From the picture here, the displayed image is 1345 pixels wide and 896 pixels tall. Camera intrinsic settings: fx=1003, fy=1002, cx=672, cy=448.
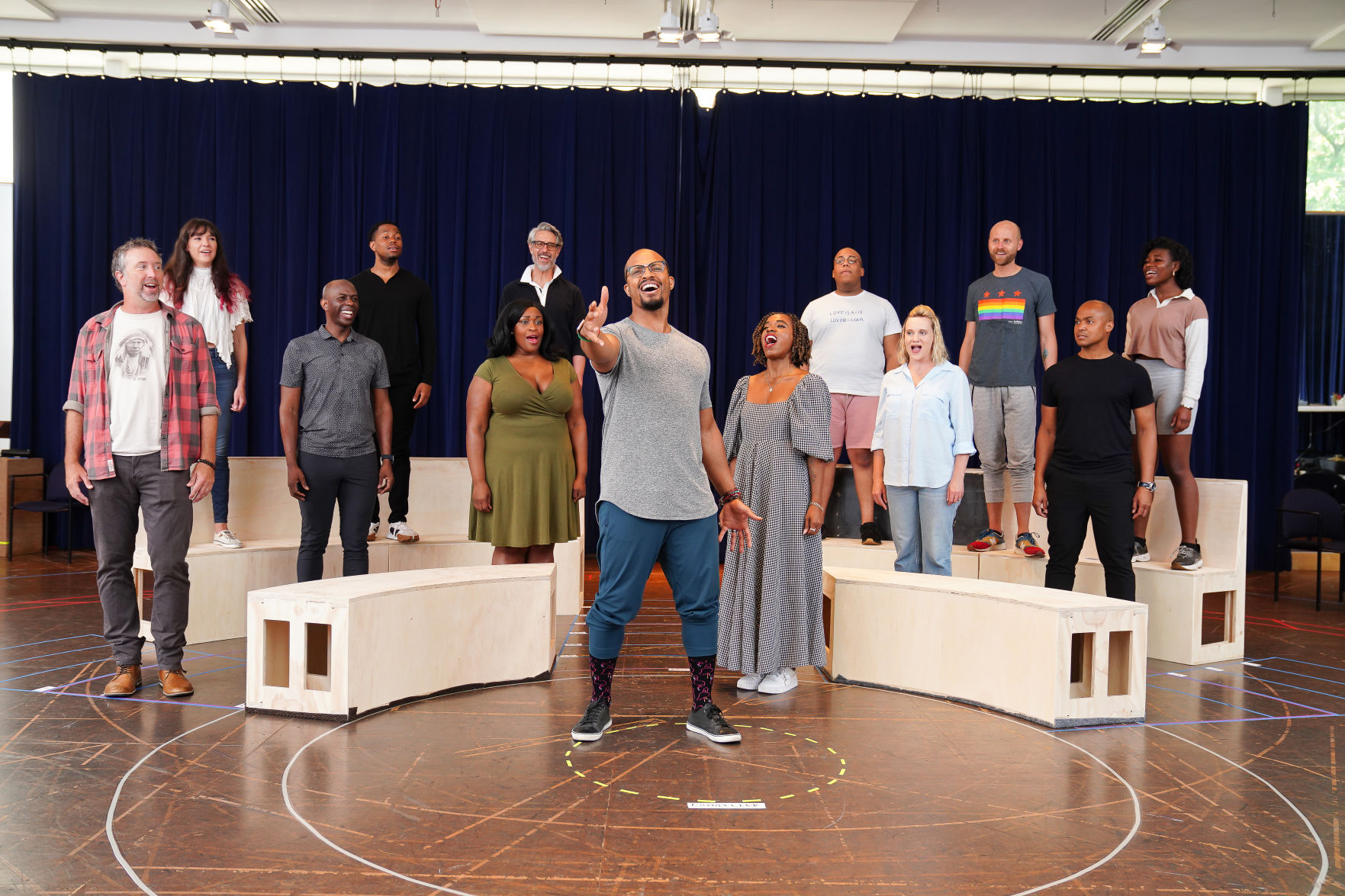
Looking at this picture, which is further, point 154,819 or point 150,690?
point 150,690

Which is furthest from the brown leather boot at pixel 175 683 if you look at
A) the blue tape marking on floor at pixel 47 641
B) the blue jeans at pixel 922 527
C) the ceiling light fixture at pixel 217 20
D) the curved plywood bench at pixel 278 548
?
the ceiling light fixture at pixel 217 20

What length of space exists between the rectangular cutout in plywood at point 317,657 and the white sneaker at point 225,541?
1.48 m

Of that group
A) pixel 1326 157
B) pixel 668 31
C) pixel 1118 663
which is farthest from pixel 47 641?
pixel 1326 157

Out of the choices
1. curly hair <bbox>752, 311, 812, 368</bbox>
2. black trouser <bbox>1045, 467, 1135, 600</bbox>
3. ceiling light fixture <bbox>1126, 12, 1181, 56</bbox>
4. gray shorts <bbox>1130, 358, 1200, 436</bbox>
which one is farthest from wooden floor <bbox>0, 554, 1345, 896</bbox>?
ceiling light fixture <bbox>1126, 12, 1181, 56</bbox>

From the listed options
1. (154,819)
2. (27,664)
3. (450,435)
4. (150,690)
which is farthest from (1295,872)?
(450,435)

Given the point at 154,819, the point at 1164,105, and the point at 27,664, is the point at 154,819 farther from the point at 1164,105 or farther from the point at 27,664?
the point at 1164,105

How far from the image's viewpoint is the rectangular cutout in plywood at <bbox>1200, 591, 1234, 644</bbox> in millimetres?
5043

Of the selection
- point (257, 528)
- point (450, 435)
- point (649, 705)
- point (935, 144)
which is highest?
point (935, 144)

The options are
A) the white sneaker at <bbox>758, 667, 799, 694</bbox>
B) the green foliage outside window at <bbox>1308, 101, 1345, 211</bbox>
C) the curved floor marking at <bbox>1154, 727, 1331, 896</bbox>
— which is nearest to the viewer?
the curved floor marking at <bbox>1154, 727, 1331, 896</bbox>

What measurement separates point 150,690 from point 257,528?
1.74 metres

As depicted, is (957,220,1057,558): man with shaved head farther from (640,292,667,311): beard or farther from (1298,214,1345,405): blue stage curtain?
(1298,214,1345,405): blue stage curtain

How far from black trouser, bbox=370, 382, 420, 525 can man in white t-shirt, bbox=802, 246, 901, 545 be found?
2.38 meters

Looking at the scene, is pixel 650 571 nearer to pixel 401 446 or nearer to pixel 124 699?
pixel 124 699

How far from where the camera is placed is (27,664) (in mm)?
4332
